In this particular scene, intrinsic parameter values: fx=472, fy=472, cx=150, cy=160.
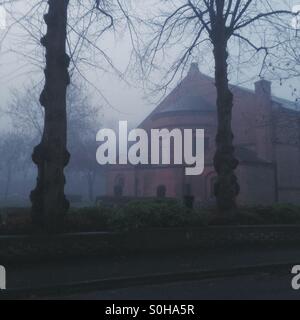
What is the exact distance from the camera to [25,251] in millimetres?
11250

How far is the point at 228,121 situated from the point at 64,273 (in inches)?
346

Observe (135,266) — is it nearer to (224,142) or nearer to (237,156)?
(224,142)

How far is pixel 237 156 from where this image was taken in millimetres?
42656

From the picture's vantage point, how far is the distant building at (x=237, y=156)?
43.0 metres

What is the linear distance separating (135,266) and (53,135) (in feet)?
13.3

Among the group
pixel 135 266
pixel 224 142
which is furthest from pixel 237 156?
pixel 135 266

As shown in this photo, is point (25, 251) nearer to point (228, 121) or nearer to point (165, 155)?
point (228, 121)

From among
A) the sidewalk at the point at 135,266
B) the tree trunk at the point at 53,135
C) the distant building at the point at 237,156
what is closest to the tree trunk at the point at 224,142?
the sidewalk at the point at 135,266

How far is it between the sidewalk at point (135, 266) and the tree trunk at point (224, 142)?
261 centimetres

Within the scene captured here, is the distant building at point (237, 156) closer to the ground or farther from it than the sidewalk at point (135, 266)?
farther from it

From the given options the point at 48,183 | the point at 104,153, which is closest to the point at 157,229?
the point at 48,183

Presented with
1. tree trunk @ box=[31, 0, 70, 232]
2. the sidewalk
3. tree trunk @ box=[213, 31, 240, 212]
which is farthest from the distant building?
tree trunk @ box=[31, 0, 70, 232]

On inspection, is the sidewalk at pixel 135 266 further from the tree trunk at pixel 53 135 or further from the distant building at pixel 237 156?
the distant building at pixel 237 156

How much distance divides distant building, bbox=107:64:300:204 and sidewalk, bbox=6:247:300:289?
28.5 meters
